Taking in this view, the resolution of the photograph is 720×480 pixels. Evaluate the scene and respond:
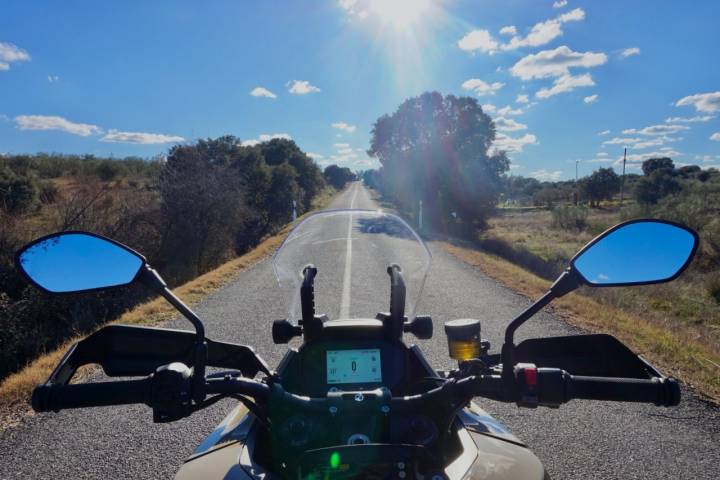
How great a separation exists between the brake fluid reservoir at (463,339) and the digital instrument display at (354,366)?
31 centimetres

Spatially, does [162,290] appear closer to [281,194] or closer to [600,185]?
[281,194]

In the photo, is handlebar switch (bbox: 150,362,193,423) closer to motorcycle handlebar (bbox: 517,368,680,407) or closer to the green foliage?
motorcycle handlebar (bbox: 517,368,680,407)

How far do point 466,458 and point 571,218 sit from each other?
115 feet

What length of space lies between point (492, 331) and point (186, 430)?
174 inches

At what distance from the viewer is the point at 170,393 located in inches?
51.2

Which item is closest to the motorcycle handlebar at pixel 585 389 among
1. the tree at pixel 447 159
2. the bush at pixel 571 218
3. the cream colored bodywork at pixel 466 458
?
the cream colored bodywork at pixel 466 458

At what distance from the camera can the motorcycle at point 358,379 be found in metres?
1.32

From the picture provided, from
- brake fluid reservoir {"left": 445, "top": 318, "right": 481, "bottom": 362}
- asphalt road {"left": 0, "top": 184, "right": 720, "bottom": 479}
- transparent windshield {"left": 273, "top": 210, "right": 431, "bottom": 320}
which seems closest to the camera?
brake fluid reservoir {"left": 445, "top": 318, "right": 481, "bottom": 362}

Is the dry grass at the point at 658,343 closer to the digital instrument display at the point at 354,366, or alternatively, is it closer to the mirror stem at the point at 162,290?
the digital instrument display at the point at 354,366

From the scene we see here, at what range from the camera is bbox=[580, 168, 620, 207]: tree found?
61906 millimetres

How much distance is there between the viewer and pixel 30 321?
9758 mm

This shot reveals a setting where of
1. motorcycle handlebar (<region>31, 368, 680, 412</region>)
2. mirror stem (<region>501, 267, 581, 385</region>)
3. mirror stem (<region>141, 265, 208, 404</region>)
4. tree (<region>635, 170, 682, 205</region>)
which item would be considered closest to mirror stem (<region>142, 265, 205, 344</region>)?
mirror stem (<region>141, 265, 208, 404</region>)

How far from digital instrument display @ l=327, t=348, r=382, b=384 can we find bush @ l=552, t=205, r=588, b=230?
34.4 metres

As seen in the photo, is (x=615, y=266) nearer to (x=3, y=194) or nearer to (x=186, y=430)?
(x=186, y=430)
